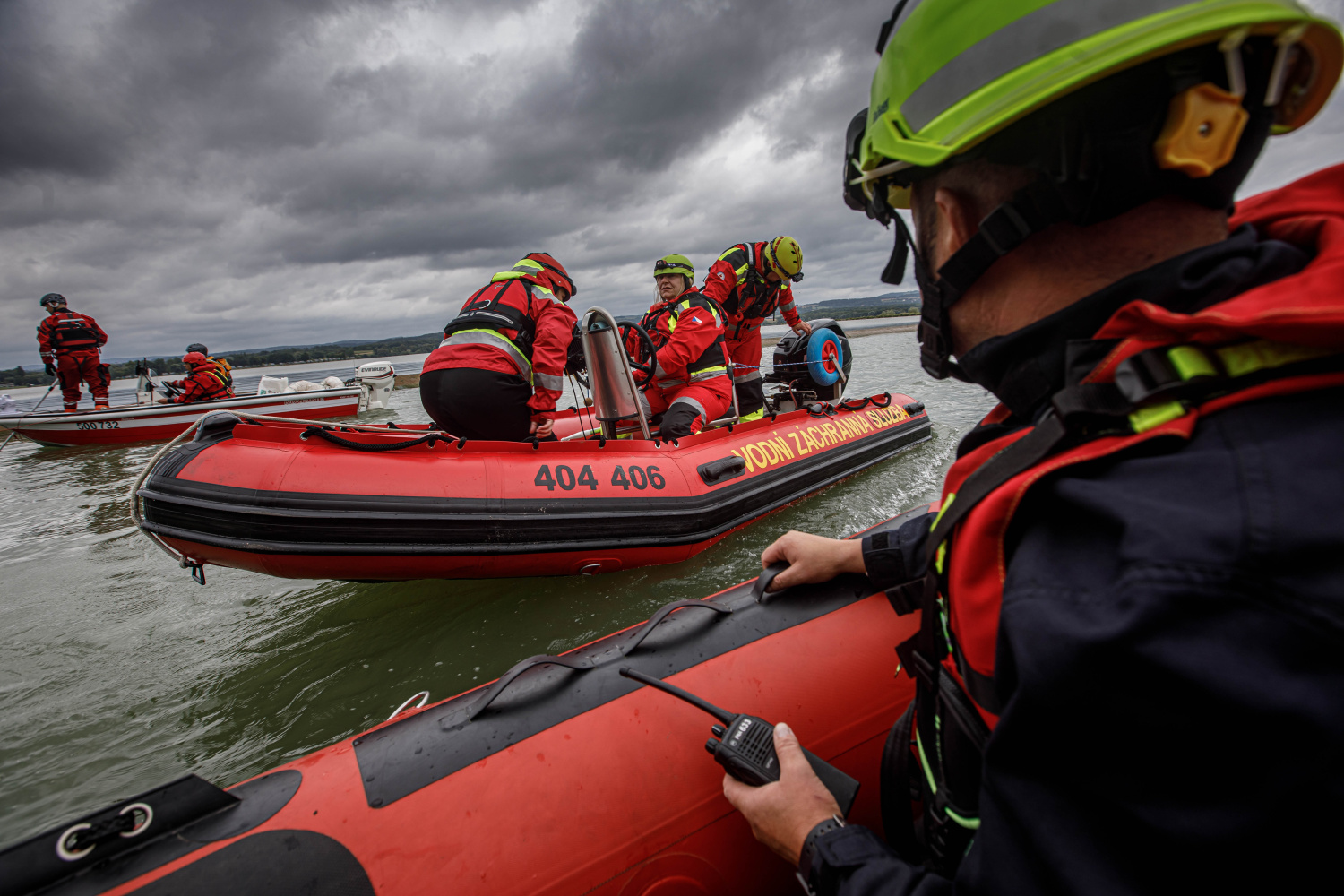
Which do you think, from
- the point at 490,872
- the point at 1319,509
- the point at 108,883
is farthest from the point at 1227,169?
the point at 108,883

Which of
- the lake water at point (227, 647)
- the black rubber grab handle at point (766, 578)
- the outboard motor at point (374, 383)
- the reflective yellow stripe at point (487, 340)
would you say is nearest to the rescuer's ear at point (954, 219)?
the black rubber grab handle at point (766, 578)

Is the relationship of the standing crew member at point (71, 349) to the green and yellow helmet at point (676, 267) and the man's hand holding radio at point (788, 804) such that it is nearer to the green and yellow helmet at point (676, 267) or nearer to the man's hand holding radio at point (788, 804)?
the green and yellow helmet at point (676, 267)

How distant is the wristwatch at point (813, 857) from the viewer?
0.87m

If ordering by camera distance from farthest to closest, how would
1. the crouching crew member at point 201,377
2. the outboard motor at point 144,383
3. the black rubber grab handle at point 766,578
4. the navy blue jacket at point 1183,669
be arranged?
the outboard motor at point 144,383 → the crouching crew member at point 201,377 → the black rubber grab handle at point 766,578 → the navy blue jacket at point 1183,669

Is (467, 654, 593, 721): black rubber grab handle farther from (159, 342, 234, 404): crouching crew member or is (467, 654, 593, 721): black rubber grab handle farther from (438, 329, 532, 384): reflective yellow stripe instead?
(159, 342, 234, 404): crouching crew member

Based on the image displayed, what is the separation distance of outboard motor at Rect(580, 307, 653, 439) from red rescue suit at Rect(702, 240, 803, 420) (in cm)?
235

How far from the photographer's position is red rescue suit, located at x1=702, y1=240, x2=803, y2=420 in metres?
6.26

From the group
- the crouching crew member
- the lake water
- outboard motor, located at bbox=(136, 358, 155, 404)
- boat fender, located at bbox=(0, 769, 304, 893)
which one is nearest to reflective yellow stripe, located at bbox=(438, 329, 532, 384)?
the lake water

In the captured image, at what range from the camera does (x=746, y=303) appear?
21.0 feet

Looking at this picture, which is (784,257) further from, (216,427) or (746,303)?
(216,427)

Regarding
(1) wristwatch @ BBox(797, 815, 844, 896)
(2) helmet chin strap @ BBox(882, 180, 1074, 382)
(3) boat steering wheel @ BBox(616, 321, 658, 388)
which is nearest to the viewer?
(2) helmet chin strap @ BBox(882, 180, 1074, 382)

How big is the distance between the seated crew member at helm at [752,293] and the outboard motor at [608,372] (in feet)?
7.09

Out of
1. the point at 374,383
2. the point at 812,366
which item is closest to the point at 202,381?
the point at 374,383

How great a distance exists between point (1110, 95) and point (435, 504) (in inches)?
120
